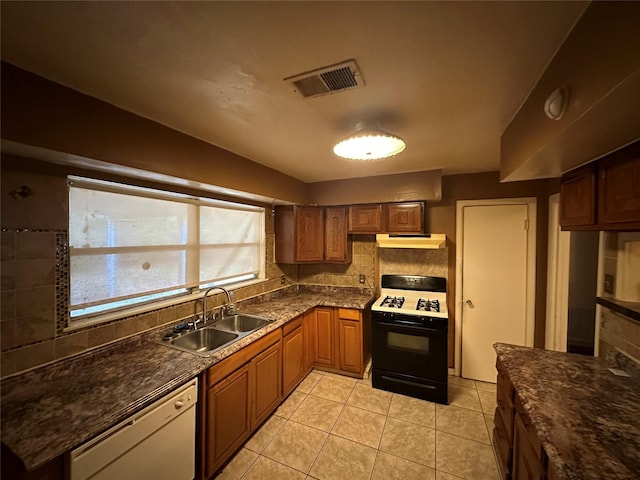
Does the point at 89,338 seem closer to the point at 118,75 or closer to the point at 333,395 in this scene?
the point at 118,75

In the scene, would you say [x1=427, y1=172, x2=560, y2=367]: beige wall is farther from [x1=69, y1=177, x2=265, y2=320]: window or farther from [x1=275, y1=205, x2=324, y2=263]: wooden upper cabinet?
[x1=69, y1=177, x2=265, y2=320]: window

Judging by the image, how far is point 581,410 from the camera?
115 centimetres

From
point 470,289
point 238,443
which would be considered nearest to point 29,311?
point 238,443

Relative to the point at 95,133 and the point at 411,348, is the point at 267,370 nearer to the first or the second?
the point at 411,348

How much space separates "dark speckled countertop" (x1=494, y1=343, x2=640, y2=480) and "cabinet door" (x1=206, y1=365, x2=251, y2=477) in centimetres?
174

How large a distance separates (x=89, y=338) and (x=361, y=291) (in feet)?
9.04

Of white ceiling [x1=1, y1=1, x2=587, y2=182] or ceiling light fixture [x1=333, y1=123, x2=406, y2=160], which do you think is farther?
ceiling light fixture [x1=333, y1=123, x2=406, y2=160]

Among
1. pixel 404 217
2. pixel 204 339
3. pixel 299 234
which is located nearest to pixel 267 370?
pixel 204 339

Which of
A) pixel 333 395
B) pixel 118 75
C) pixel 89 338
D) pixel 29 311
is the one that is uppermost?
pixel 118 75

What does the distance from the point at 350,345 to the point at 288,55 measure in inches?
111

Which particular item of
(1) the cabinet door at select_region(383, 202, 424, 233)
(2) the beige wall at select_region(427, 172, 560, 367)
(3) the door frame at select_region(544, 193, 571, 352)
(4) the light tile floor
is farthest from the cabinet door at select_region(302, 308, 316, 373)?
(3) the door frame at select_region(544, 193, 571, 352)

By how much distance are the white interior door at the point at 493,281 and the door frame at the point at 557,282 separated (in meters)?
0.16

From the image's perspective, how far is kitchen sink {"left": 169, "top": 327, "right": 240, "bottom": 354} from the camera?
205 centimetres

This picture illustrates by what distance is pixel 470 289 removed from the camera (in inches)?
116
